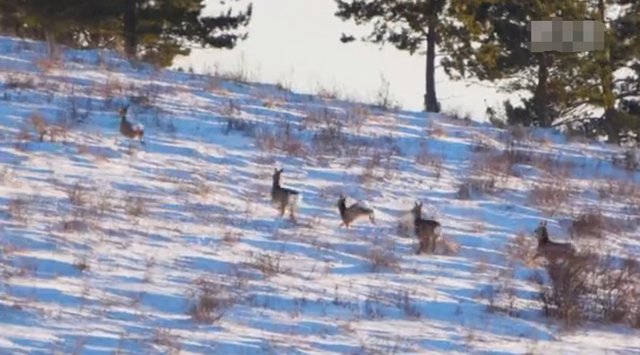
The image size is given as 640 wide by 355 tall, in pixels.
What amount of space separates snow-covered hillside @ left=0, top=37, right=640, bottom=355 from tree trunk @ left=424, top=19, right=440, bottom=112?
8.41 m

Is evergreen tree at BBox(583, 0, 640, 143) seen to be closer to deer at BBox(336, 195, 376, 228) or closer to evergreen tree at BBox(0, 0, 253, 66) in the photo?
evergreen tree at BBox(0, 0, 253, 66)

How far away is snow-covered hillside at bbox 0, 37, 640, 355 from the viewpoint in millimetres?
9500

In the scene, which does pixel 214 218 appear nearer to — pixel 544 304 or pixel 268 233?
pixel 268 233

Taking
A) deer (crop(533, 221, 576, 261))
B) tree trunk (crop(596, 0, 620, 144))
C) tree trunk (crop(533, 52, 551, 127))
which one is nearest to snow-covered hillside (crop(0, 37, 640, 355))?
deer (crop(533, 221, 576, 261))

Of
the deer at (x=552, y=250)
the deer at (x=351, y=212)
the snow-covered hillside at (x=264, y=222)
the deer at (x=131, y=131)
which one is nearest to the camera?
the snow-covered hillside at (x=264, y=222)

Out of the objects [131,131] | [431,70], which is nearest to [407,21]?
[431,70]

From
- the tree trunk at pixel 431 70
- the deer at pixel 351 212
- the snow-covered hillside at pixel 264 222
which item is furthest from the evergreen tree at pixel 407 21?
the deer at pixel 351 212

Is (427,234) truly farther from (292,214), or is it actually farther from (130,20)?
(130,20)

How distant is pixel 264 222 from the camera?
1235 centimetres

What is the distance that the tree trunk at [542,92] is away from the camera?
103ft

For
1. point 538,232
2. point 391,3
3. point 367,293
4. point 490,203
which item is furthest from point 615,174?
point 391,3

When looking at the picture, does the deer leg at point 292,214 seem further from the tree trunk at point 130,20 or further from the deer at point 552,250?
the tree trunk at point 130,20

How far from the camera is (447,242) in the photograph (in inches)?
488

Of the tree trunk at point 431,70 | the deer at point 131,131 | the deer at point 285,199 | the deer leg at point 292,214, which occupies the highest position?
the tree trunk at point 431,70
